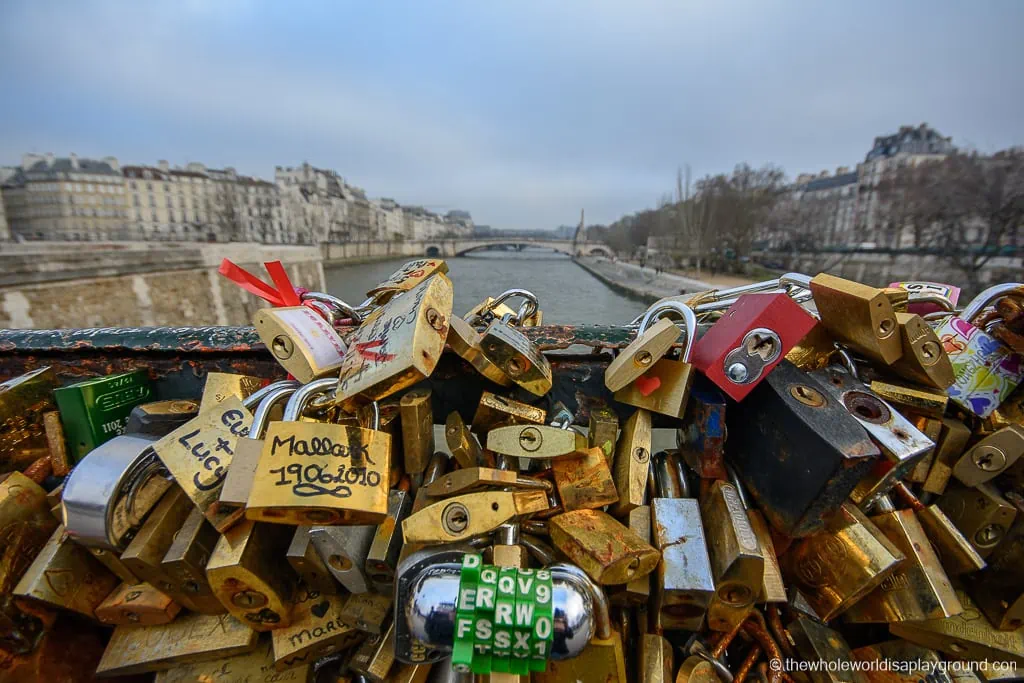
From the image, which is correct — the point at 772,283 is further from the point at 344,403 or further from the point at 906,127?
the point at 906,127

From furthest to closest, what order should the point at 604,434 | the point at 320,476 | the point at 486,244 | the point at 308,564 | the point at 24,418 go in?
the point at 486,244, the point at 24,418, the point at 604,434, the point at 308,564, the point at 320,476

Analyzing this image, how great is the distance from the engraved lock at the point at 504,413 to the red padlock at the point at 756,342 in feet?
0.91

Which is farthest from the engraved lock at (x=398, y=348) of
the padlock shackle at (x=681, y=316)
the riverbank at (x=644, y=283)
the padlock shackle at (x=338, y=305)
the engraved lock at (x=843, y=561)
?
the riverbank at (x=644, y=283)

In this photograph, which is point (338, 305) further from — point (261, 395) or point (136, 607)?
point (136, 607)

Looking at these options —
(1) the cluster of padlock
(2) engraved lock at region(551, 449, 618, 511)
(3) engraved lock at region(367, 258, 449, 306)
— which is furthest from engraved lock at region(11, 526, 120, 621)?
(2) engraved lock at region(551, 449, 618, 511)

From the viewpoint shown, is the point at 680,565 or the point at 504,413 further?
the point at 504,413

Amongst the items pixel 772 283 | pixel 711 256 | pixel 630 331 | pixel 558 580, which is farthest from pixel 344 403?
pixel 711 256

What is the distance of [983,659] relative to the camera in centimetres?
69

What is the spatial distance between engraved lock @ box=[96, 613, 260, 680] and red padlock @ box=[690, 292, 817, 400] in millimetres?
793

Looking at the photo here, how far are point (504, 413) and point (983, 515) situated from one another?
31.2 inches

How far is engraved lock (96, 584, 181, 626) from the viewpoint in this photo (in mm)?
659

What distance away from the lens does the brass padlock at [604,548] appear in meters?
0.58

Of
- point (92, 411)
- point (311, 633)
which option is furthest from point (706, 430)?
point (92, 411)

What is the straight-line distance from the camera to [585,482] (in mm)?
688
